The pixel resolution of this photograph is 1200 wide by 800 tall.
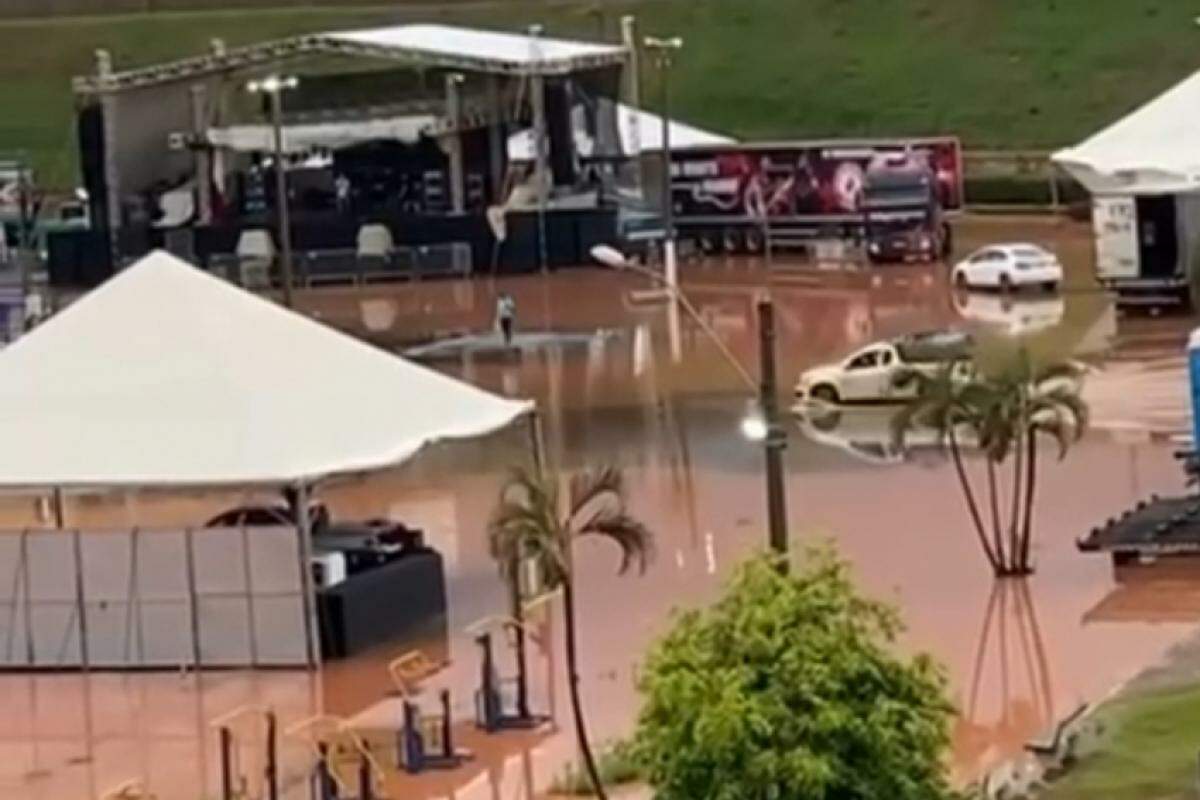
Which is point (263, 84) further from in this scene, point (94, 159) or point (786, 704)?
point (786, 704)

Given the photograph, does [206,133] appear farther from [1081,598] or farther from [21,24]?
[1081,598]

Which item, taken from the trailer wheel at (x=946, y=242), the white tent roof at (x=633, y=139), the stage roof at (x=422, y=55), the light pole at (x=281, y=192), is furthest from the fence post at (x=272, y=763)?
the white tent roof at (x=633, y=139)

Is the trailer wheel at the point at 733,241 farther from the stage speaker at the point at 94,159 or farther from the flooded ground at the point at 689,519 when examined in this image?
the stage speaker at the point at 94,159

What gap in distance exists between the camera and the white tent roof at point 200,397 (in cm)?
3522

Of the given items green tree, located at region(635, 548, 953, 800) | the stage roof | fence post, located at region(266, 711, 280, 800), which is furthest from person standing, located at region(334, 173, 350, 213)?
green tree, located at region(635, 548, 953, 800)

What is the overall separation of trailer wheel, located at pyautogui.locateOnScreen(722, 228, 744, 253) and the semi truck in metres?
0.02

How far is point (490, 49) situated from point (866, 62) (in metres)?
15.5

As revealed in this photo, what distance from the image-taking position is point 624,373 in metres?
56.2

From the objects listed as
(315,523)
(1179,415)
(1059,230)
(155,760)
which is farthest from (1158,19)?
(155,760)

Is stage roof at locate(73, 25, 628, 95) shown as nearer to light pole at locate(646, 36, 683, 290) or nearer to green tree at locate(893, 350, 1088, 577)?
light pole at locate(646, 36, 683, 290)

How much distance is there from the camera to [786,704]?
67.6 feet

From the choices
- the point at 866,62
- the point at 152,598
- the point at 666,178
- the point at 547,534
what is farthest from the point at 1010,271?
the point at 547,534

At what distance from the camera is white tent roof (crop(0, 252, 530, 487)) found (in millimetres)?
35219

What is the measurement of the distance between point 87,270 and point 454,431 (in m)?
44.1
